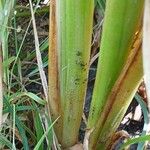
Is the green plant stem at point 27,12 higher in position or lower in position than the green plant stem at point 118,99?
higher

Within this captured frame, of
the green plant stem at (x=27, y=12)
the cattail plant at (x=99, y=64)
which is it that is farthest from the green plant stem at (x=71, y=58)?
the green plant stem at (x=27, y=12)

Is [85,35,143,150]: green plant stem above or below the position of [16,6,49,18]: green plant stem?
below

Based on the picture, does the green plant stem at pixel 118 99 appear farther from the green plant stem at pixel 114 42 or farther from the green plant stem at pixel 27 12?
the green plant stem at pixel 27 12

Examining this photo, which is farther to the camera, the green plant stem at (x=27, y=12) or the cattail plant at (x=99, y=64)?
the green plant stem at (x=27, y=12)

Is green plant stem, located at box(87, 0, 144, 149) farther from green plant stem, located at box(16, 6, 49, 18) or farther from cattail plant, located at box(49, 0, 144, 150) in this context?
green plant stem, located at box(16, 6, 49, 18)

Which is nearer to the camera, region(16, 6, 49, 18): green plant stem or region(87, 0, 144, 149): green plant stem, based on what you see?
region(87, 0, 144, 149): green plant stem

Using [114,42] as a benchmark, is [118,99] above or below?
below

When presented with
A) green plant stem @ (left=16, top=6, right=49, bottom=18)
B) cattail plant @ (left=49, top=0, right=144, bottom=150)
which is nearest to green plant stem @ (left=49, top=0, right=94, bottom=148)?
cattail plant @ (left=49, top=0, right=144, bottom=150)

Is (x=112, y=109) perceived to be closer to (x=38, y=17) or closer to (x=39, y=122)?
(x=39, y=122)

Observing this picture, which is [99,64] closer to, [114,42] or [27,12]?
[114,42]

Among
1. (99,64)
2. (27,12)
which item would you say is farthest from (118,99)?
(27,12)

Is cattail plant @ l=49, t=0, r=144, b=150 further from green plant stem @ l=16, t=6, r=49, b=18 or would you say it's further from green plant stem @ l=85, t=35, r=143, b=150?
green plant stem @ l=16, t=6, r=49, b=18
